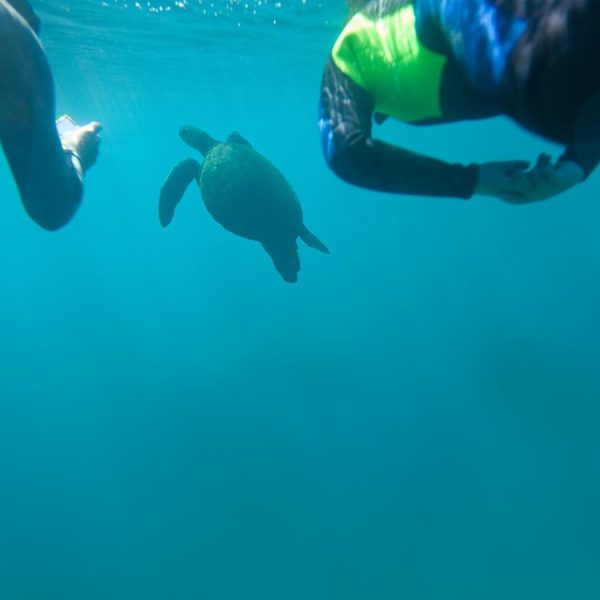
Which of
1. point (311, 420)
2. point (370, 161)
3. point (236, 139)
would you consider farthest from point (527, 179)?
point (311, 420)

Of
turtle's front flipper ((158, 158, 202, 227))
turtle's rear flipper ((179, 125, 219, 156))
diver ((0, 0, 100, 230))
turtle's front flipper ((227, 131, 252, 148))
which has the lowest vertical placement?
diver ((0, 0, 100, 230))

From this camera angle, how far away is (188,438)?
16.7 metres

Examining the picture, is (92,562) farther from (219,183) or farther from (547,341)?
(547,341)

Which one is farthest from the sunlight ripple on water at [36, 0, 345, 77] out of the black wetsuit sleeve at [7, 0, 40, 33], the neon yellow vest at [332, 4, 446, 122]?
the neon yellow vest at [332, 4, 446, 122]

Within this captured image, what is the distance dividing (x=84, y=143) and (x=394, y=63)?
3012mm

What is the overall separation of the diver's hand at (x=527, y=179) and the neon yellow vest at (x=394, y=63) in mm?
287

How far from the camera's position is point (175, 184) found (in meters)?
8.54

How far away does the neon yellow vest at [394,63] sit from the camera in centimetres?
169

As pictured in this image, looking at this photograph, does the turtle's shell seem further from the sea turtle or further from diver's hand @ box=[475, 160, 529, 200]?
diver's hand @ box=[475, 160, 529, 200]

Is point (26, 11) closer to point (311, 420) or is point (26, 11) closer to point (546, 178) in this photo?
point (546, 178)

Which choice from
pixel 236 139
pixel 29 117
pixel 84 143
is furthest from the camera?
pixel 236 139

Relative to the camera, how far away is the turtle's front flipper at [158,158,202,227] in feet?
27.7

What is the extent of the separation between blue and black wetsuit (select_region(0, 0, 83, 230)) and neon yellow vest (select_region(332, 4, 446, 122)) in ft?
6.19

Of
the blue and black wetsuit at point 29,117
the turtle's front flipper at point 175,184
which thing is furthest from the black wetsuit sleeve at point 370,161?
the turtle's front flipper at point 175,184
